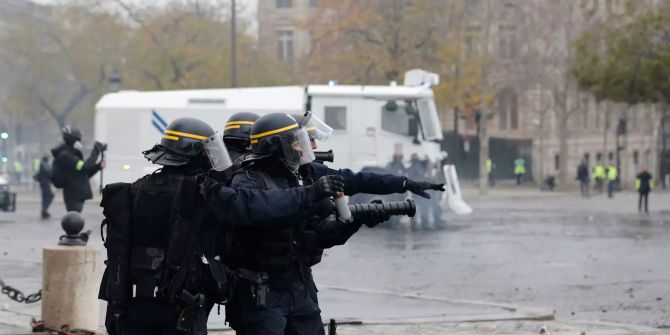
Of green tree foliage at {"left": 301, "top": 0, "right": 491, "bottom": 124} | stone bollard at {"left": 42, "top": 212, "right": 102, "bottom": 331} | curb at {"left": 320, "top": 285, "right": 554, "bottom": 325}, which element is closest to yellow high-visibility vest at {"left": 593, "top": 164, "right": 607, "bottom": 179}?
green tree foliage at {"left": 301, "top": 0, "right": 491, "bottom": 124}

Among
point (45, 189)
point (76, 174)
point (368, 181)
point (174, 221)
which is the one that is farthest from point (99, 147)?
point (174, 221)

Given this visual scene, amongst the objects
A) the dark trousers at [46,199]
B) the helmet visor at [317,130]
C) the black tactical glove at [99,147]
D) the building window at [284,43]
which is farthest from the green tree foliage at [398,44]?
the helmet visor at [317,130]

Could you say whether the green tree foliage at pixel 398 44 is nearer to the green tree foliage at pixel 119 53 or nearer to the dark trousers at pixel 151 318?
the green tree foliage at pixel 119 53

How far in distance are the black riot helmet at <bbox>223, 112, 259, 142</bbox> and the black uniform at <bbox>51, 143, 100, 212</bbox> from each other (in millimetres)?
11048

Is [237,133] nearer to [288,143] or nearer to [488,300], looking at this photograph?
[288,143]

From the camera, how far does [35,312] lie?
1151 cm

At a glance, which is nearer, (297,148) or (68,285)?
(297,148)

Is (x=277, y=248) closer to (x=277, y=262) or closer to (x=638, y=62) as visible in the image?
(x=277, y=262)

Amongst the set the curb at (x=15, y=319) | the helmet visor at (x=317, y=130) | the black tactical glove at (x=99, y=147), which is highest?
the helmet visor at (x=317, y=130)

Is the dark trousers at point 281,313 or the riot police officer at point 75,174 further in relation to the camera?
the riot police officer at point 75,174

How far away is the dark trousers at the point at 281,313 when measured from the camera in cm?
637

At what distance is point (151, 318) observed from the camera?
6.25 meters

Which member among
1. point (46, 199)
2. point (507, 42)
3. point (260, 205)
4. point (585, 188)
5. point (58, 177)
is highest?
point (507, 42)

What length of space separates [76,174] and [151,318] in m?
12.7
